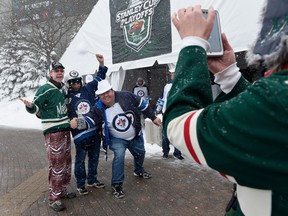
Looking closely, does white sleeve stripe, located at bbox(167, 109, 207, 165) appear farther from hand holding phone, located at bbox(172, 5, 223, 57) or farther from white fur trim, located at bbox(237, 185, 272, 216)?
hand holding phone, located at bbox(172, 5, 223, 57)

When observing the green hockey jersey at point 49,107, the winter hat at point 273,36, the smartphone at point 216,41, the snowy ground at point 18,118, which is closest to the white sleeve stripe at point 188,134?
the winter hat at point 273,36

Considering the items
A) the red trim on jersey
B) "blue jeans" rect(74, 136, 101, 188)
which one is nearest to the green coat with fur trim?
the red trim on jersey

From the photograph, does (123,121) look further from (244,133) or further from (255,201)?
(244,133)

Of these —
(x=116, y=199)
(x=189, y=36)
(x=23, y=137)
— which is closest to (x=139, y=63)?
(x=116, y=199)

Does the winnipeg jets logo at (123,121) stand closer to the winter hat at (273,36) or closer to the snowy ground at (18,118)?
the winter hat at (273,36)

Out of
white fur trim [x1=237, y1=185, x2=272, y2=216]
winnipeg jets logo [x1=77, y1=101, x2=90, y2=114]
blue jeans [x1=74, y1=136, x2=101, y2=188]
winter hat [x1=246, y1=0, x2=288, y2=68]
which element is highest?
winter hat [x1=246, y1=0, x2=288, y2=68]

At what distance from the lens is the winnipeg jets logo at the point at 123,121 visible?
4738 mm

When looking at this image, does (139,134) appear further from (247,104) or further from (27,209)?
(247,104)

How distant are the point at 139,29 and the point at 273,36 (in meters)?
7.89

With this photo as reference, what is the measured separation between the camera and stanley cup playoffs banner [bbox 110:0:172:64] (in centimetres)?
767

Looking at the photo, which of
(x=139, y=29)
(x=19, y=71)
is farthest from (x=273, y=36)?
(x=19, y=71)

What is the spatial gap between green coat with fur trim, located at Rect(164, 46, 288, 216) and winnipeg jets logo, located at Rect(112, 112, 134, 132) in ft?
12.6

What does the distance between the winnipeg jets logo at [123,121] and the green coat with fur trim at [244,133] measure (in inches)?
151

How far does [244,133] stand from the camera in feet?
2.42
